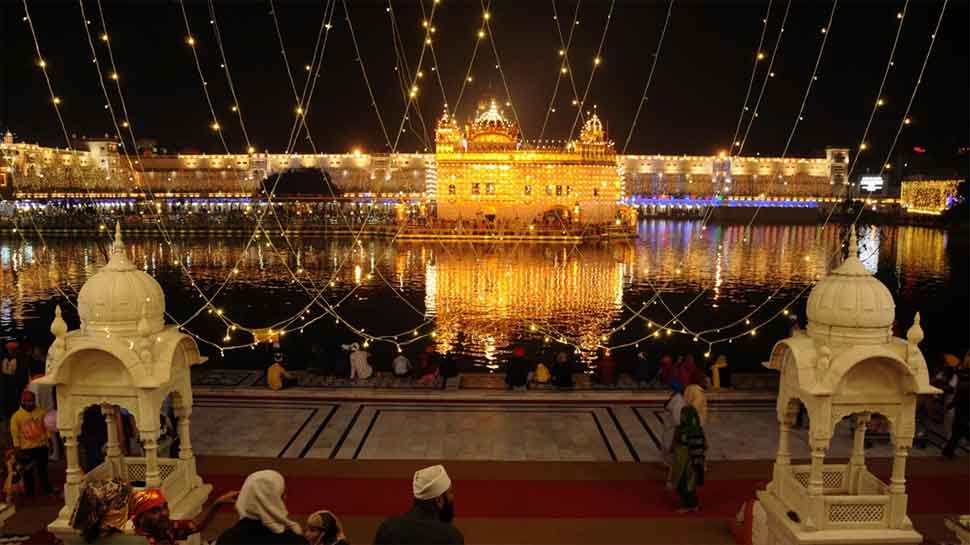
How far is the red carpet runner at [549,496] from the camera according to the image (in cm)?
559

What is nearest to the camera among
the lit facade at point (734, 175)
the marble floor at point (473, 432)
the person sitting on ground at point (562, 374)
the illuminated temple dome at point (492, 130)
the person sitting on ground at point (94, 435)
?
the person sitting on ground at point (94, 435)

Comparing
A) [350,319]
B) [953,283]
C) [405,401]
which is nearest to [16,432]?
[405,401]

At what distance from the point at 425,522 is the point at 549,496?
3268 mm

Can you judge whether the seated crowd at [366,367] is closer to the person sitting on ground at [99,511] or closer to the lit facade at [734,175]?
the person sitting on ground at [99,511]

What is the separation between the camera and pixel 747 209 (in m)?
64.2

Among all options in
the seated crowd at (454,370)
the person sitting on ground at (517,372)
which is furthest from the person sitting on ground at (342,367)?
the person sitting on ground at (517,372)

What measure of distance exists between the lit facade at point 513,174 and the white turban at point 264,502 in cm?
4420

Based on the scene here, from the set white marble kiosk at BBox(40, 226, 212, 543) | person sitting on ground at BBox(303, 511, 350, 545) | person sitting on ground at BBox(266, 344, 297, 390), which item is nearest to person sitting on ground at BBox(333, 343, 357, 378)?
person sitting on ground at BBox(266, 344, 297, 390)

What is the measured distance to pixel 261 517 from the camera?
274 cm

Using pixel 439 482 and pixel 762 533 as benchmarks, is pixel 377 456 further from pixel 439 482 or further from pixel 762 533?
pixel 439 482

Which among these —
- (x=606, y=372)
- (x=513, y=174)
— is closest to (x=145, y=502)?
(x=606, y=372)

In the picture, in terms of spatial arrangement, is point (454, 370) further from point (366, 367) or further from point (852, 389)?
point (852, 389)

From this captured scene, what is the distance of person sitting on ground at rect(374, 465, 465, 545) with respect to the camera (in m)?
2.77

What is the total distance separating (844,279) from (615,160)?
44.8 m
